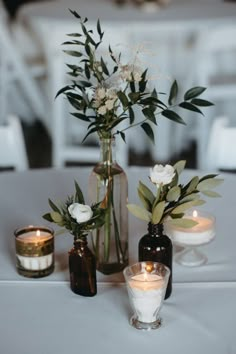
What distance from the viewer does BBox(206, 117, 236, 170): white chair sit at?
1.77 metres

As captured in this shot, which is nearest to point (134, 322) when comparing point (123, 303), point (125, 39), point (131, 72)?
point (123, 303)

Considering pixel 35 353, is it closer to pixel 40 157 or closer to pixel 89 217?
pixel 89 217

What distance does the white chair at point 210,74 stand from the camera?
3221 mm

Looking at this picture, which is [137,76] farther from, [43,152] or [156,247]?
[43,152]

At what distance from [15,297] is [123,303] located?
6.7 inches

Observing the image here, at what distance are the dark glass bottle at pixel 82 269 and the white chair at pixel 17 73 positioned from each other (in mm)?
2569

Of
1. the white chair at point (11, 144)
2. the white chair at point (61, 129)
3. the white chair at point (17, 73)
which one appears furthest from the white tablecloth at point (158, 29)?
the white chair at point (11, 144)

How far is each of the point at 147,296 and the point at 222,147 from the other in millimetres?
862

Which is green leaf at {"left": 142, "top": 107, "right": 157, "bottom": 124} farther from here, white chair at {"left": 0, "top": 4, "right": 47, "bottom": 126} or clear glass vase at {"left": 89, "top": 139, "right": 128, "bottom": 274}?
white chair at {"left": 0, "top": 4, "right": 47, "bottom": 126}

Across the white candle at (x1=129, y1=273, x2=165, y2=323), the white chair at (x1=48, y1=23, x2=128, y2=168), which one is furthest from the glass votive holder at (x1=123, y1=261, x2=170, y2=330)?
the white chair at (x1=48, y1=23, x2=128, y2=168)

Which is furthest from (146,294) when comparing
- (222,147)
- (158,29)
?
(158,29)

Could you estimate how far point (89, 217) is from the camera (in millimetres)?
1047

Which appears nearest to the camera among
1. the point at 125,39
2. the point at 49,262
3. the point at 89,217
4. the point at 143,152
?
the point at 89,217

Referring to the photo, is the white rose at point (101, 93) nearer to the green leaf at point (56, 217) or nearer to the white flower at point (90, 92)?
the white flower at point (90, 92)
